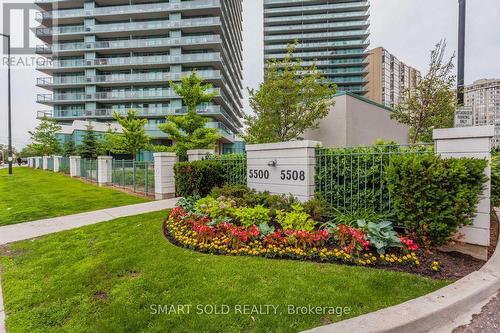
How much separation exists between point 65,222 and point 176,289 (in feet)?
20.0

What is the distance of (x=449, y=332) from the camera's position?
2746 mm

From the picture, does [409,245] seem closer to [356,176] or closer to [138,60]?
[356,176]

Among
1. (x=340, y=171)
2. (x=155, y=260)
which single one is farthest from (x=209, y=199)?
(x=340, y=171)

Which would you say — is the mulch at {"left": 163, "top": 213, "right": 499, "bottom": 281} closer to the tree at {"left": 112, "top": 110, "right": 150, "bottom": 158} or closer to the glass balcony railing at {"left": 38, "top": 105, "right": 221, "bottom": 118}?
the tree at {"left": 112, "top": 110, "right": 150, "bottom": 158}

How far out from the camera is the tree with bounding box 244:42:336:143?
17.1 metres

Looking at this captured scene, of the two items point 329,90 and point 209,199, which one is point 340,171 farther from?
point 329,90

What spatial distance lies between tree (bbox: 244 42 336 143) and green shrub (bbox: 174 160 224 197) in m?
8.28

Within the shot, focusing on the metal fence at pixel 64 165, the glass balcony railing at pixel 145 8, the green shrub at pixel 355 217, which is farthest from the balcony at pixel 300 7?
the green shrub at pixel 355 217

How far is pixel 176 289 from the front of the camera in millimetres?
3473

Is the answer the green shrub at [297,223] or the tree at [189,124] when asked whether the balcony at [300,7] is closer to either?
the tree at [189,124]

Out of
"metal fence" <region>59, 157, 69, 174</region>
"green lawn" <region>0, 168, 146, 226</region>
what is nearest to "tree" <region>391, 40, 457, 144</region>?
"green lawn" <region>0, 168, 146, 226</region>

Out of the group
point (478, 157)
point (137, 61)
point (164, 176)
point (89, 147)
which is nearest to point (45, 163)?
point (89, 147)

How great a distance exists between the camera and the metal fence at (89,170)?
1805cm

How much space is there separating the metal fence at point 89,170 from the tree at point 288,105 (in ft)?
36.9
